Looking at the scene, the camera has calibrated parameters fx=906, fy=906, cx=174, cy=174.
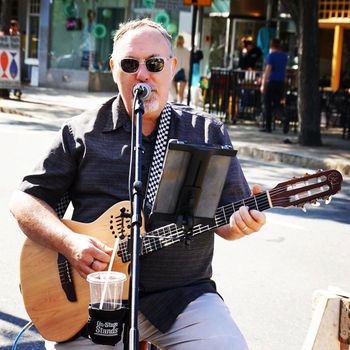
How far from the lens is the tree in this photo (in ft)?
50.3

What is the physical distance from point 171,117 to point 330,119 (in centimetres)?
1567

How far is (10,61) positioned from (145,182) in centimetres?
1867

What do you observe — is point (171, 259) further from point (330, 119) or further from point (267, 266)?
point (330, 119)

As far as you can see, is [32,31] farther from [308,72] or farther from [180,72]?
[308,72]

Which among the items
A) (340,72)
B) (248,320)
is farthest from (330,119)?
(248,320)

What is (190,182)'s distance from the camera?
2.92m

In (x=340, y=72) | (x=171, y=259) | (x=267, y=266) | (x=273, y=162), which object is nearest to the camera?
(x=171, y=259)

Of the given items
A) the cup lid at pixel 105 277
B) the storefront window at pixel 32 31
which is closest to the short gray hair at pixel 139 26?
the cup lid at pixel 105 277

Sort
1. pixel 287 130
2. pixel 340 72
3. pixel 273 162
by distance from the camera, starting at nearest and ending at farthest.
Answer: pixel 273 162 < pixel 287 130 < pixel 340 72

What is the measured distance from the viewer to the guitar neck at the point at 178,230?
3410 millimetres

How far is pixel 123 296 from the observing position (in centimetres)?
340

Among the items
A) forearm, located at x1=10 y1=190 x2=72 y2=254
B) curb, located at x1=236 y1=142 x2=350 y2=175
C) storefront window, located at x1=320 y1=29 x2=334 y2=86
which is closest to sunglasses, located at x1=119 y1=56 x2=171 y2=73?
forearm, located at x1=10 y1=190 x2=72 y2=254

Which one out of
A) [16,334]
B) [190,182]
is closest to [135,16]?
[16,334]

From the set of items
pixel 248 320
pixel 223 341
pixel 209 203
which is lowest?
pixel 248 320
